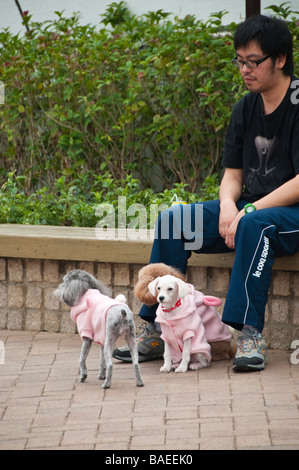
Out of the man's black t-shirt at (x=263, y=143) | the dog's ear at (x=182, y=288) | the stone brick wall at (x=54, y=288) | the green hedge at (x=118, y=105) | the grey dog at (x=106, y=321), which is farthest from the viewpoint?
the green hedge at (x=118, y=105)

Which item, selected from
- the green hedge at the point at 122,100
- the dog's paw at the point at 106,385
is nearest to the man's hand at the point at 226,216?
the dog's paw at the point at 106,385

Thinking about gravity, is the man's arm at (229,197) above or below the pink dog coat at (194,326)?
above

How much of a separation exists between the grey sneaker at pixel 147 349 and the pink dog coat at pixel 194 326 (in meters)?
0.17

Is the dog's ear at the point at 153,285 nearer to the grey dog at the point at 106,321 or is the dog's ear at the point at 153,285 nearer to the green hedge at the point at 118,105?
the grey dog at the point at 106,321

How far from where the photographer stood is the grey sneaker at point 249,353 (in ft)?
13.4

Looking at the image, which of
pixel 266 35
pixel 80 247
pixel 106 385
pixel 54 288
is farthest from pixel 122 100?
pixel 106 385

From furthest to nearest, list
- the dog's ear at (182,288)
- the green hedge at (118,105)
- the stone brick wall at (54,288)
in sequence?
1. the green hedge at (118,105)
2. the stone brick wall at (54,288)
3. the dog's ear at (182,288)

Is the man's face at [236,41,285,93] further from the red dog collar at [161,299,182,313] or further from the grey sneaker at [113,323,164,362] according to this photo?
the grey sneaker at [113,323,164,362]

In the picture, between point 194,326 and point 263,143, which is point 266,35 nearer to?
point 263,143

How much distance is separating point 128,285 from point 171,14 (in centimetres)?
330

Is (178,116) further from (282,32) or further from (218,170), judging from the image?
(282,32)

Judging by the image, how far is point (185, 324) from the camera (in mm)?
4156
